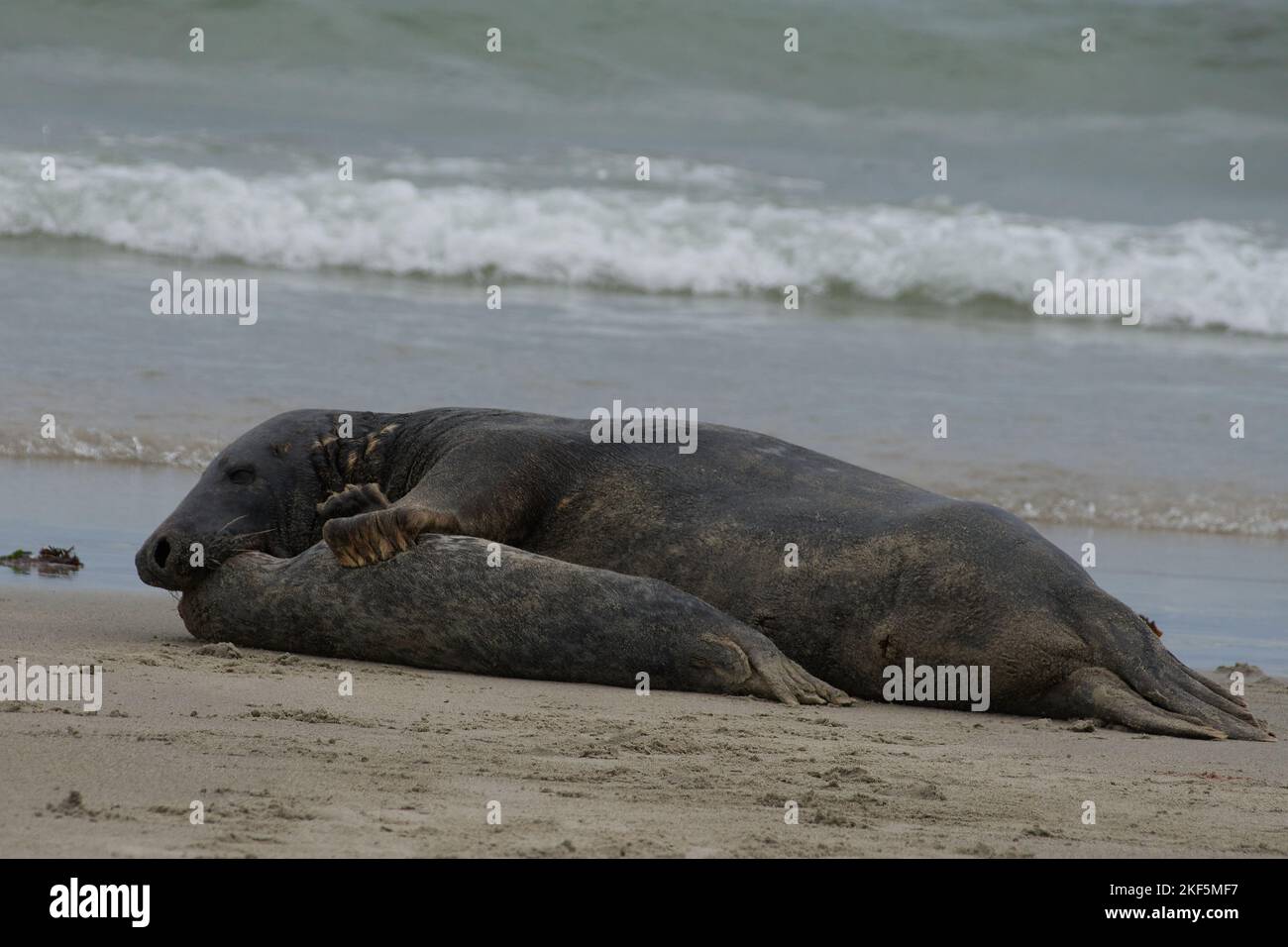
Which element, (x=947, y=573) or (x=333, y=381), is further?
(x=333, y=381)

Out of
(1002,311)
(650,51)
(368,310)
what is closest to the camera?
(368,310)

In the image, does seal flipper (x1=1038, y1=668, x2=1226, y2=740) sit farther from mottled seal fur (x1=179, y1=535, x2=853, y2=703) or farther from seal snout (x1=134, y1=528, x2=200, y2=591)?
seal snout (x1=134, y1=528, x2=200, y2=591)

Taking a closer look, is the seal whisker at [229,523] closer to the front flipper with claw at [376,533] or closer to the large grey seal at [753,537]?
the large grey seal at [753,537]

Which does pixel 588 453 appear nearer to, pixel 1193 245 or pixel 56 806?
pixel 56 806

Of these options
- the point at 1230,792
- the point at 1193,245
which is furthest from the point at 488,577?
the point at 1193,245

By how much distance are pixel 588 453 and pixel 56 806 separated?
12.2 feet

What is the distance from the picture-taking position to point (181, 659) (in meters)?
6.24

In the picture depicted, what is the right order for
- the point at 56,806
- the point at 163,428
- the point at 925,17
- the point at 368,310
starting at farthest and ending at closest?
the point at 925,17, the point at 368,310, the point at 163,428, the point at 56,806

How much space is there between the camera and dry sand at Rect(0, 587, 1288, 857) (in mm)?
3643

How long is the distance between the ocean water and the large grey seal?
1819 mm

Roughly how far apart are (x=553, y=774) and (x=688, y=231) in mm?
15956

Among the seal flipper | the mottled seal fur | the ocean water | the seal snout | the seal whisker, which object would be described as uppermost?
the ocean water

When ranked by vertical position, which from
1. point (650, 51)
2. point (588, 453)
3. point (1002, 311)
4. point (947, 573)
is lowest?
point (947, 573)

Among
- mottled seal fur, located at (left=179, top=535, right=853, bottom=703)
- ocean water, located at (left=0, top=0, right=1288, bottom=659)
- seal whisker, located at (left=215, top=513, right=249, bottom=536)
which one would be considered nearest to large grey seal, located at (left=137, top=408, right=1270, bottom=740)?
seal whisker, located at (left=215, top=513, right=249, bottom=536)
